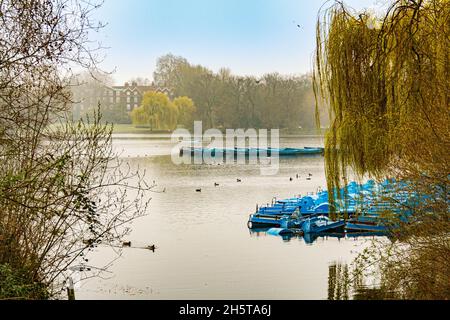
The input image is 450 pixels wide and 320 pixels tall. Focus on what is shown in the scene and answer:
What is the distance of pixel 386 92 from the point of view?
8.95 m

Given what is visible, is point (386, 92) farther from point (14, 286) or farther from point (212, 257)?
point (212, 257)

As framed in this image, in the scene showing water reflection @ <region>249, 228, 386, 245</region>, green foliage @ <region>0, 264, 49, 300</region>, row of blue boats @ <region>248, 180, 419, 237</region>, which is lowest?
water reflection @ <region>249, 228, 386, 245</region>

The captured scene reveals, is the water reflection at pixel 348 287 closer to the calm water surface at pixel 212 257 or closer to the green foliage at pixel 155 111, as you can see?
the calm water surface at pixel 212 257

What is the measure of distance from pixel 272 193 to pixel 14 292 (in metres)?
20.6

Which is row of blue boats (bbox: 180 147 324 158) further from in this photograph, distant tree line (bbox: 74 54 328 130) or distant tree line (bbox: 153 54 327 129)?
distant tree line (bbox: 153 54 327 129)

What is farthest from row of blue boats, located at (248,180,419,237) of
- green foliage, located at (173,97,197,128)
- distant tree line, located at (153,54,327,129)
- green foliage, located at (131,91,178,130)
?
distant tree line, located at (153,54,327,129)

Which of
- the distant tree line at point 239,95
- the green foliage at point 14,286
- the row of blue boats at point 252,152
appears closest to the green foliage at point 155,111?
the distant tree line at point 239,95

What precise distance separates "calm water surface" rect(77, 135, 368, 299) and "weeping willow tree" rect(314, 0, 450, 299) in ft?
4.25

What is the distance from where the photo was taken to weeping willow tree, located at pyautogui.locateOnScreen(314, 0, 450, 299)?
694 cm

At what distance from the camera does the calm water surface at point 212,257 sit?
12.1 m

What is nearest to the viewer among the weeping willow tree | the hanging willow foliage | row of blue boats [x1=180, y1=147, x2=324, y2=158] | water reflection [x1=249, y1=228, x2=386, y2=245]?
the weeping willow tree

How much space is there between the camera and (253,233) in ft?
58.9

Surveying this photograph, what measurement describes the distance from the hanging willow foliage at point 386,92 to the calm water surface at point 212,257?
1.20 meters
